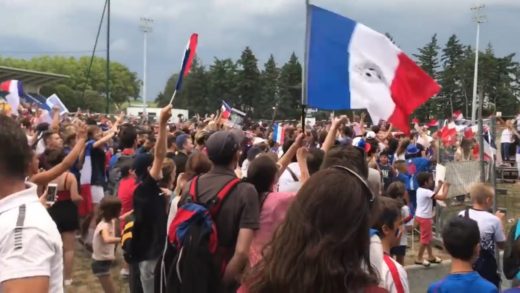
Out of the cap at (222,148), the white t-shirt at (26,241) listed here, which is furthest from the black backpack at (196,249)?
the white t-shirt at (26,241)

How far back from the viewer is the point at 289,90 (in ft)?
232

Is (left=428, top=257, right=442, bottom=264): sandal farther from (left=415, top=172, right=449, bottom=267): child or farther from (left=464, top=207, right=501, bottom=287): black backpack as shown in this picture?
(left=464, top=207, right=501, bottom=287): black backpack

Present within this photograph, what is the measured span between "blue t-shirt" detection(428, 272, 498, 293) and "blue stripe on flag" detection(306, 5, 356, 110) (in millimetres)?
2698

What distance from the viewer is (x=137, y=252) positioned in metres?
5.23

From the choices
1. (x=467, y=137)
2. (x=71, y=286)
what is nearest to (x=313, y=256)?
(x=71, y=286)

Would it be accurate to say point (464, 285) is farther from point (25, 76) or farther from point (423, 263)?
point (25, 76)

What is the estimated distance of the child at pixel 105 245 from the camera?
6.14m

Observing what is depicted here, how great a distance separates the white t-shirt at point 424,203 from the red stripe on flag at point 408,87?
113 inches

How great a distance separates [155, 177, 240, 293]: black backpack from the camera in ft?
12.1

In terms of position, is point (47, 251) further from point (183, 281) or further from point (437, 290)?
point (437, 290)

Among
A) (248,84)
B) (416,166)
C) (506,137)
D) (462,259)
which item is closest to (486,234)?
(462,259)

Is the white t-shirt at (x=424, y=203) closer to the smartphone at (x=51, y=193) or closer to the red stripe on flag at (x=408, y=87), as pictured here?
the red stripe on flag at (x=408, y=87)

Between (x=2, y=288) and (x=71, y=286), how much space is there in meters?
5.38

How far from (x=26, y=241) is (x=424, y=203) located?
24.4 feet
